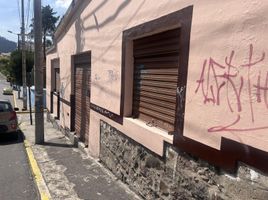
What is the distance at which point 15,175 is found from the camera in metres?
8.34

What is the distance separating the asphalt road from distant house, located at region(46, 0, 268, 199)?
1609 millimetres

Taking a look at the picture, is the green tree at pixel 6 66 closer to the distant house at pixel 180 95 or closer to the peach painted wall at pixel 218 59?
the distant house at pixel 180 95

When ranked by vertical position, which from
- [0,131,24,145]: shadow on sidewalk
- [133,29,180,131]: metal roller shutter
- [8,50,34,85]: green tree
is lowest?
[0,131,24,145]: shadow on sidewalk

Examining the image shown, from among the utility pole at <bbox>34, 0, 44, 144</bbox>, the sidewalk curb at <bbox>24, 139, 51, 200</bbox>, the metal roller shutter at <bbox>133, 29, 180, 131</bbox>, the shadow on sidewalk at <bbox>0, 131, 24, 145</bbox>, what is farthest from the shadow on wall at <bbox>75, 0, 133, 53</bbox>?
the shadow on sidewalk at <bbox>0, 131, 24, 145</bbox>

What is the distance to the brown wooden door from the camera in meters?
10.6

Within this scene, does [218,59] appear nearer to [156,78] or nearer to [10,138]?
[156,78]

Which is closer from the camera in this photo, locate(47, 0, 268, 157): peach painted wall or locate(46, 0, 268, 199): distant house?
locate(47, 0, 268, 157): peach painted wall

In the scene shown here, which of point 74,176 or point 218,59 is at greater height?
point 218,59

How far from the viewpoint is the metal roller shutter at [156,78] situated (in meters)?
→ 5.38

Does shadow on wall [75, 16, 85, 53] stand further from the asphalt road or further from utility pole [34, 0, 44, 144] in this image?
the asphalt road

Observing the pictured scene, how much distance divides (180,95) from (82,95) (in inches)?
270

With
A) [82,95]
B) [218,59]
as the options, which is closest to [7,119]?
[82,95]

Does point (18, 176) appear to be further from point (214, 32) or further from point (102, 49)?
point (214, 32)

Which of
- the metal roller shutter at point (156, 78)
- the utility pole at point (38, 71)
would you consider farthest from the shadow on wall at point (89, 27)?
the utility pole at point (38, 71)
